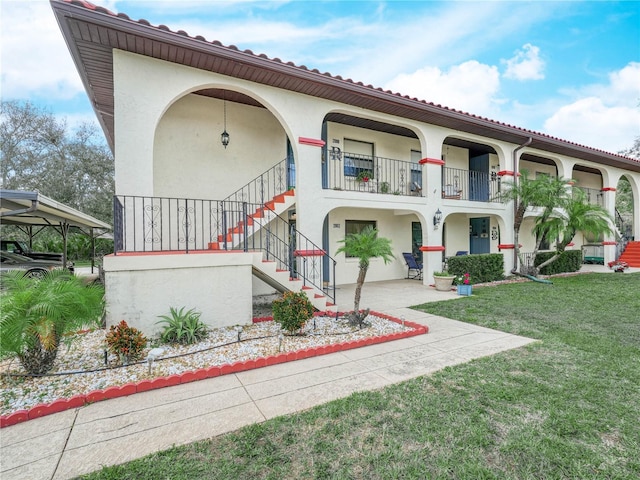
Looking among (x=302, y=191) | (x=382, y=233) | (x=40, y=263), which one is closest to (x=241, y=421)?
(x=302, y=191)

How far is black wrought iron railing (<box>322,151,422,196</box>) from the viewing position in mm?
10203

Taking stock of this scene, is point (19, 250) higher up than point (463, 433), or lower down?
higher up

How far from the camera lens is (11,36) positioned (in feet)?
17.5

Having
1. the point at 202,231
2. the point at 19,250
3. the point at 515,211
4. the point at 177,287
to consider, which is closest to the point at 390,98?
the point at 202,231

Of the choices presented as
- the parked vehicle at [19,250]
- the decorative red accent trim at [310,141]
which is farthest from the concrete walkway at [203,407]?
the parked vehicle at [19,250]

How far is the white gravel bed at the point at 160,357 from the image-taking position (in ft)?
11.2

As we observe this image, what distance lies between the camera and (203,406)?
3086 mm

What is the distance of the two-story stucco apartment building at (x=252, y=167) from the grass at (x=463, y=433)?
3208 millimetres

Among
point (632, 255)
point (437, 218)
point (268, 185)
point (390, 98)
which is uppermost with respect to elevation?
point (390, 98)

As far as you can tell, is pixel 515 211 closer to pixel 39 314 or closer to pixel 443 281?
pixel 443 281

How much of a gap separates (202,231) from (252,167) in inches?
106

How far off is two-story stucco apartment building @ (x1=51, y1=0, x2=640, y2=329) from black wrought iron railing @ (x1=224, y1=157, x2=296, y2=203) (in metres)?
0.04

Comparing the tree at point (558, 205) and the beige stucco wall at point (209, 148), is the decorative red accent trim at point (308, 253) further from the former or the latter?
the tree at point (558, 205)

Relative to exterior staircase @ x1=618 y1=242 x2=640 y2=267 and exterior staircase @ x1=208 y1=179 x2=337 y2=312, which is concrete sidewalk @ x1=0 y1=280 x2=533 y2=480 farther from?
exterior staircase @ x1=618 y1=242 x2=640 y2=267
